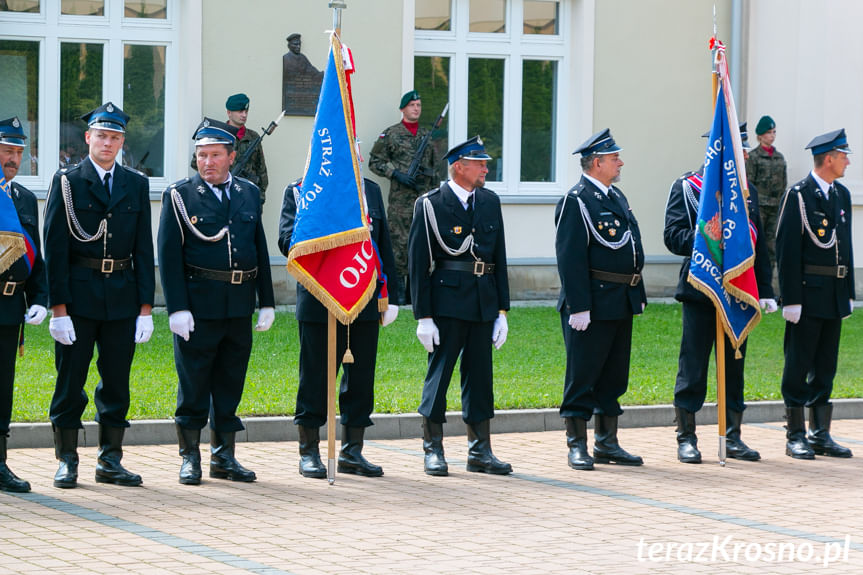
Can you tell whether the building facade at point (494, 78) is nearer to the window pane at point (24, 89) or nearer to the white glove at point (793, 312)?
the window pane at point (24, 89)

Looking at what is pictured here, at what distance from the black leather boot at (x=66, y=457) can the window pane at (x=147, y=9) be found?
9.10 m

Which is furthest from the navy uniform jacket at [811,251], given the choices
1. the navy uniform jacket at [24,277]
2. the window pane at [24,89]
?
the window pane at [24,89]

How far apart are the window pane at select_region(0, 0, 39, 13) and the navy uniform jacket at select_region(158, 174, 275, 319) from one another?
8.44 m

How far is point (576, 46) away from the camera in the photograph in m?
A: 17.9

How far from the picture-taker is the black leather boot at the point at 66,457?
26.3ft

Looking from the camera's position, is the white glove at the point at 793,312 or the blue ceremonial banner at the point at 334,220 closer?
the blue ceremonial banner at the point at 334,220

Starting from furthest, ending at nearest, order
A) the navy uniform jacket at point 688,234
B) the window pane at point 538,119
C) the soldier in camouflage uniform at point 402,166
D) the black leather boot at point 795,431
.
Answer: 1. the window pane at point 538,119
2. the soldier in camouflage uniform at point 402,166
3. the black leather boot at point 795,431
4. the navy uniform jacket at point 688,234

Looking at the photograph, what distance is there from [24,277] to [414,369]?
4575mm

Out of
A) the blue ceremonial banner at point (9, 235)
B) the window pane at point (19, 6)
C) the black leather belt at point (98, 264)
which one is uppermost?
the window pane at point (19, 6)

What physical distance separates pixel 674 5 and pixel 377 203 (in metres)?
10.2

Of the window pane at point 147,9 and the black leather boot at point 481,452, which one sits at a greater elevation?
the window pane at point 147,9

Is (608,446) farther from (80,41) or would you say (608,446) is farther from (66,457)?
(80,41)

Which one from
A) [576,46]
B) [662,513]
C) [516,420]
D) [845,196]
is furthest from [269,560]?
[576,46]

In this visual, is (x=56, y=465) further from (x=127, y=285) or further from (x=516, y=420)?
(x=516, y=420)
